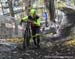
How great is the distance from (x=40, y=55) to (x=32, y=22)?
1854mm

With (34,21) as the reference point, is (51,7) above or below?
below

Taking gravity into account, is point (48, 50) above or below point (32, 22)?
below

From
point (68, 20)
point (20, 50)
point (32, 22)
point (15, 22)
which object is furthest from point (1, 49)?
point (15, 22)

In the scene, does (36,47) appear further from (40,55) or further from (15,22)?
(15,22)

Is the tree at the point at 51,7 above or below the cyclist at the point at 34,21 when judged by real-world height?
below

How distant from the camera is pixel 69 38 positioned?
57.3 feet

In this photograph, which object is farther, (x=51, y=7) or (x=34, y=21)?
(x=51, y=7)

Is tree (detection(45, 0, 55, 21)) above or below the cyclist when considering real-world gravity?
below

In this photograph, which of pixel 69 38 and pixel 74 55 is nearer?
pixel 74 55

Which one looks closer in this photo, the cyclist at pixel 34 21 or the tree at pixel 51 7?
the cyclist at pixel 34 21

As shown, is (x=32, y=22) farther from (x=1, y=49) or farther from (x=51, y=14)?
(x=51, y=14)

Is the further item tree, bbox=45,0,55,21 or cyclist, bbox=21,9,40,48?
tree, bbox=45,0,55,21

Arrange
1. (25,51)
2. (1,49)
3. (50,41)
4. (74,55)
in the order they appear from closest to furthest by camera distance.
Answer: (74,55), (25,51), (1,49), (50,41)

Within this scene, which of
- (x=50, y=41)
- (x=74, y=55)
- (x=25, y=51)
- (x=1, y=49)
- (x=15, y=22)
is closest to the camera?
(x=74, y=55)
